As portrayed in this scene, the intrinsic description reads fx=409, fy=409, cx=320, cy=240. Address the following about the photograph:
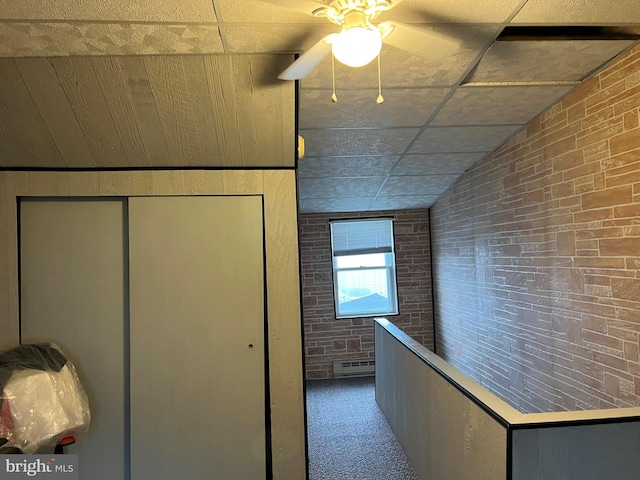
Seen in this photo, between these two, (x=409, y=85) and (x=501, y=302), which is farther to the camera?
(x=501, y=302)

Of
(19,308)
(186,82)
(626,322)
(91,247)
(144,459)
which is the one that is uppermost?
(186,82)

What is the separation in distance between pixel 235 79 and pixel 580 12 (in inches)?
61.0

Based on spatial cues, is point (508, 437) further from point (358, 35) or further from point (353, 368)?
point (353, 368)

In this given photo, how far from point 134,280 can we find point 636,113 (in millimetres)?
2840

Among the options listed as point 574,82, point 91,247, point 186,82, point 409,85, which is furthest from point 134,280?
point 574,82

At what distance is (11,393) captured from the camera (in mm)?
1799

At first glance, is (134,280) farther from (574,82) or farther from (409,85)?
(574,82)

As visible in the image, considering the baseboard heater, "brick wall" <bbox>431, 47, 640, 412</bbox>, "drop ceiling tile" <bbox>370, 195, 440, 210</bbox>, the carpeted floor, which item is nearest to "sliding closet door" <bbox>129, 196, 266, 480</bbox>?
the carpeted floor

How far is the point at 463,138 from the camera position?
3.13 meters

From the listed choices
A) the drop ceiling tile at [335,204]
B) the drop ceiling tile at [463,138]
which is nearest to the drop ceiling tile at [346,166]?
the drop ceiling tile at [463,138]

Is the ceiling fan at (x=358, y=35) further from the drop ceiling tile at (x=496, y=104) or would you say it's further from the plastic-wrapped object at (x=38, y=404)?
the plastic-wrapped object at (x=38, y=404)

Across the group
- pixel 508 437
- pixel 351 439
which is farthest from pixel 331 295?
pixel 508 437

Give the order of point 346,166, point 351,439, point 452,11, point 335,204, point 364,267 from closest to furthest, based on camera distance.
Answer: point 452,11, point 351,439, point 346,166, point 335,204, point 364,267

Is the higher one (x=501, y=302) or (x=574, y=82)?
(x=574, y=82)
